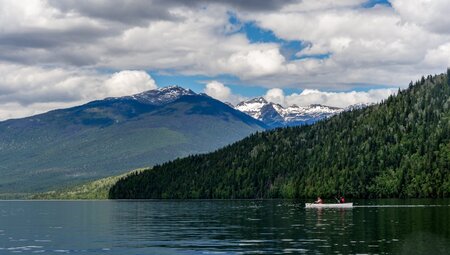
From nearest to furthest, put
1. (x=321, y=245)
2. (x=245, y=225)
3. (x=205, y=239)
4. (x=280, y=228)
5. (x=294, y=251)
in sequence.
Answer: (x=294, y=251) → (x=321, y=245) → (x=205, y=239) → (x=280, y=228) → (x=245, y=225)

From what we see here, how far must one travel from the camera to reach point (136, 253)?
274ft

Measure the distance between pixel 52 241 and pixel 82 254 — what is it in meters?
21.7

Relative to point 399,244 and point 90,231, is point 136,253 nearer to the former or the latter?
point 399,244

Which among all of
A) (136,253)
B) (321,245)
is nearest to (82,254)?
(136,253)

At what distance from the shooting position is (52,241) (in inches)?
4053

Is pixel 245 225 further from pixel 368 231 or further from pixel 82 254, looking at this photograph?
pixel 82 254

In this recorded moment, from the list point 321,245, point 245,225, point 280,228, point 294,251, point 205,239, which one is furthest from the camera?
point 245,225

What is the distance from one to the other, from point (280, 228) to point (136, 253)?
41.3 metres

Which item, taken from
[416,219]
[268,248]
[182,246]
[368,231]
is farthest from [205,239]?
[416,219]

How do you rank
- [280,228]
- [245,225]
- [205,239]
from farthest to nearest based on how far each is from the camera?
[245,225] → [280,228] → [205,239]

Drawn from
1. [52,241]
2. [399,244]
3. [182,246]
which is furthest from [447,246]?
[52,241]

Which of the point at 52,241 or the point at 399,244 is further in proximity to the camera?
the point at 52,241

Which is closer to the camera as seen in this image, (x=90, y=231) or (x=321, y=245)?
(x=321, y=245)

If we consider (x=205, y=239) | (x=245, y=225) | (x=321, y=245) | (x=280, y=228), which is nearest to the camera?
(x=321, y=245)
